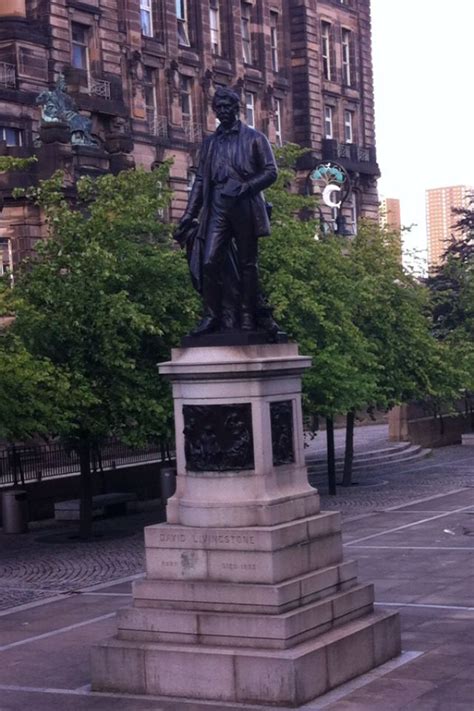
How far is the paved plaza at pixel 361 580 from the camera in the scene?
1368 centimetres

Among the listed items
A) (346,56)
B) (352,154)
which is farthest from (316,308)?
(346,56)

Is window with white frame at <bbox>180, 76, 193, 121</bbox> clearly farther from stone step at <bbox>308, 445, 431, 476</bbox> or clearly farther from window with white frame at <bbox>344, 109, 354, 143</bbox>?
stone step at <bbox>308, 445, 431, 476</bbox>

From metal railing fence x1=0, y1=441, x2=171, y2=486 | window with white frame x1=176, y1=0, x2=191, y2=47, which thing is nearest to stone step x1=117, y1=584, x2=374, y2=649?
metal railing fence x1=0, y1=441, x2=171, y2=486

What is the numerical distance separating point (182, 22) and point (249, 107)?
6670mm

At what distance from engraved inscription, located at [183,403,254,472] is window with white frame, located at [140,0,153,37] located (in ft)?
156

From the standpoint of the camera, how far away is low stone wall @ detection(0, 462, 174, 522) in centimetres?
3322

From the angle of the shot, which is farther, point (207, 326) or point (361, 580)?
point (361, 580)

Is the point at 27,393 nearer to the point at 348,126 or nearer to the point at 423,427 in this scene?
the point at 423,427

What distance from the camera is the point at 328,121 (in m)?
74.8

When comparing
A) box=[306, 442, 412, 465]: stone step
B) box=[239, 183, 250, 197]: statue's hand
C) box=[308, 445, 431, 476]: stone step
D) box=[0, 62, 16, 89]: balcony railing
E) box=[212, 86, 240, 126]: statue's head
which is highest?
box=[0, 62, 16, 89]: balcony railing

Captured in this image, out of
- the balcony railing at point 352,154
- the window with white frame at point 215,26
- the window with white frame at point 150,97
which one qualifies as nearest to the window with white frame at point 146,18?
the window with white frame at point 150,97

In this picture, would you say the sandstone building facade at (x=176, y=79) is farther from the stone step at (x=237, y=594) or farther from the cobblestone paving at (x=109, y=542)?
the stone step at (x=237, y=594)

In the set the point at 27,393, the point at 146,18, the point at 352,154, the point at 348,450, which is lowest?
the point at 348,450

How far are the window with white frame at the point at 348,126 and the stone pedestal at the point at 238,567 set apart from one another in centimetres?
6323
